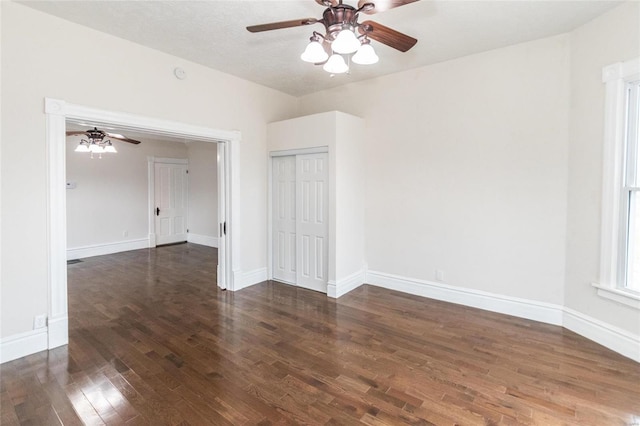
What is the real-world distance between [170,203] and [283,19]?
22.1 ft

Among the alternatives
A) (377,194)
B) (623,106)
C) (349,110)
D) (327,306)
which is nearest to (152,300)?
(327,306)

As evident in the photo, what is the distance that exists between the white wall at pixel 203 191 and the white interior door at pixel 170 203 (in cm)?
19

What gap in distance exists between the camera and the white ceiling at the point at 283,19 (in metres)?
2.78

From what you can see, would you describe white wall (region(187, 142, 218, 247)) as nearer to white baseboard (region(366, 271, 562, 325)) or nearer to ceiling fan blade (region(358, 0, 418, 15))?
white baseboard (region(366, 271, 562, 325))

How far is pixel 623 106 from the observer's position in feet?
9.23

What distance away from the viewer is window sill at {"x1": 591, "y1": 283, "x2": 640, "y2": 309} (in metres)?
2.72

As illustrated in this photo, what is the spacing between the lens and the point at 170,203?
844cm

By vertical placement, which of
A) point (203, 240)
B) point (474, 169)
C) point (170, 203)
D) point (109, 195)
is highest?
point (474, 169)

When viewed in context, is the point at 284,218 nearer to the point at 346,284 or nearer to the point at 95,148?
the point at 346,284

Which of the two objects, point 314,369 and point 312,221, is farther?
point 312,221

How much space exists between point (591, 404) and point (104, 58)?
204 inches

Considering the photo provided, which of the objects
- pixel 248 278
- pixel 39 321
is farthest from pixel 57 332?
pixel 248 278

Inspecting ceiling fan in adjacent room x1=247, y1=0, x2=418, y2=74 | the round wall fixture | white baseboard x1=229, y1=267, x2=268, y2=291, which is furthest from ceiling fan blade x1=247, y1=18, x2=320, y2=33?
white baseboard x1=229, y1=267, x2=268, y2=291

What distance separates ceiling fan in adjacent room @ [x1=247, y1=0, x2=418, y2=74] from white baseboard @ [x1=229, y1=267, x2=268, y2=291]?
326cm
